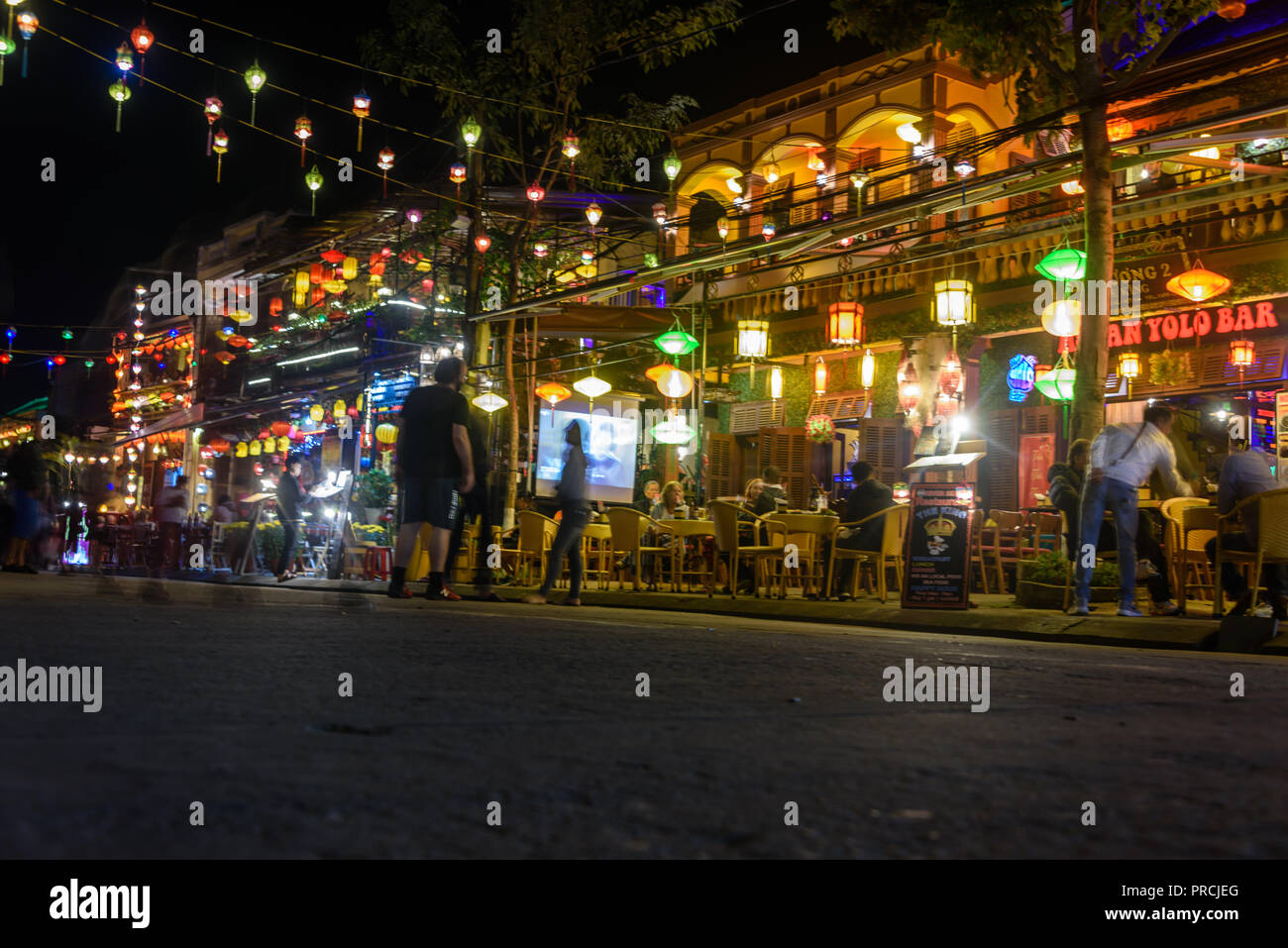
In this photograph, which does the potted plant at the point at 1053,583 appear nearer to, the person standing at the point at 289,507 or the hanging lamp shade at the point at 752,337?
the hanging lamp shade at the point at 752,337

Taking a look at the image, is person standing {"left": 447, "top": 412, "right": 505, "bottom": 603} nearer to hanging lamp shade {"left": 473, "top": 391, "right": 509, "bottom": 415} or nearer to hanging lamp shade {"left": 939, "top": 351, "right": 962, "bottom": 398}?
hanging lamp shade {"left": 473, "top": 391, "right": 509, "bottom": 415}

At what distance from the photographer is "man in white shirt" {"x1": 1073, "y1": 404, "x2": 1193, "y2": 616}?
357 inches

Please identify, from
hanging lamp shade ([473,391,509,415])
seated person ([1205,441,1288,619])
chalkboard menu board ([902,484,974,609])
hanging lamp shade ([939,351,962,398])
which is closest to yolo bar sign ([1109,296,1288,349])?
hanging lamp shade ([939,351,962,398])

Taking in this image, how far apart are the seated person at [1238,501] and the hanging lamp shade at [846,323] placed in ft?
26.2

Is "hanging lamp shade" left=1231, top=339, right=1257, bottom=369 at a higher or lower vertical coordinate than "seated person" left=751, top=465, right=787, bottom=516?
higher

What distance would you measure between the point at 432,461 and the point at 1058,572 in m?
5.93

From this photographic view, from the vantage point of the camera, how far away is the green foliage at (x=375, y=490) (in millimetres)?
19734

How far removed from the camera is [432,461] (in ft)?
29.9

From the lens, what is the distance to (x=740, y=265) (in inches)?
910

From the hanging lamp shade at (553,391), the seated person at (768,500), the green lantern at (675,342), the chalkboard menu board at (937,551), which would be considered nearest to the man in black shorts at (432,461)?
the chalkboard menu board at (937,551)

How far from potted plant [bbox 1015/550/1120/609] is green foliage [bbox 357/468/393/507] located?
12.5m
